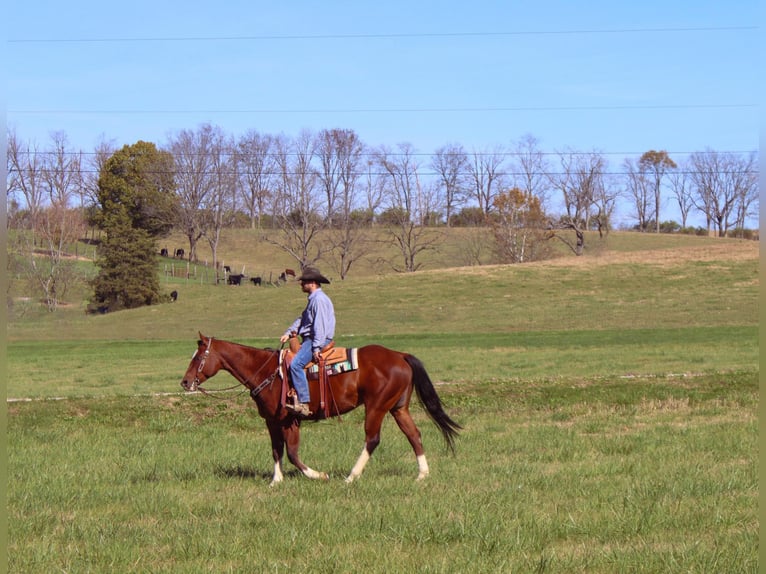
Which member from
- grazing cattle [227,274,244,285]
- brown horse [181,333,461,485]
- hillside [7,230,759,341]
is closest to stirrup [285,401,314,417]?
brown horse [181,333,461,485]

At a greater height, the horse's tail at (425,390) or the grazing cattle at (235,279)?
the grazing cattle at (235,279)

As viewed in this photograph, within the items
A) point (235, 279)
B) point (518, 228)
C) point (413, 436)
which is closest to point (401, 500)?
point (413, 436)

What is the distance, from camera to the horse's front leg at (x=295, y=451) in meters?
12.2

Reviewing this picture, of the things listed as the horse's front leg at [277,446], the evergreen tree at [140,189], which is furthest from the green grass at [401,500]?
the evergreen tree at [140,189]

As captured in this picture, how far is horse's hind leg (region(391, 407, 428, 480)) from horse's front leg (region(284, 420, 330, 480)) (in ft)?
3.66

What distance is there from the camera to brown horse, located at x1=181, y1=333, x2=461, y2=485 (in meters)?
12.7

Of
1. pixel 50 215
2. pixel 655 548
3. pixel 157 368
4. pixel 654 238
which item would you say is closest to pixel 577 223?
pixel 654 238

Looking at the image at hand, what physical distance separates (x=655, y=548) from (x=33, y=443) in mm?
11841

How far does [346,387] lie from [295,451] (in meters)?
1.02

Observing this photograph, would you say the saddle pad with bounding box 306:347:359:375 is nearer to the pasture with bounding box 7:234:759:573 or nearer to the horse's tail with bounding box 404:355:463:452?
the horse's tail with bounding box 404:355:463:452

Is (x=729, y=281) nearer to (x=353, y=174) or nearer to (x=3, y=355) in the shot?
(x=353, y=174)

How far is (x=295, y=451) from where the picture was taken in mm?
12602

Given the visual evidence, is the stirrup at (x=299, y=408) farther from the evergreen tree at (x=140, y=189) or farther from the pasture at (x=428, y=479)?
the evergreen tree at (x=140, y=189)

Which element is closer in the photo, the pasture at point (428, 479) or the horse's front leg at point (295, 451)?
the pasture at point (428, 479)
